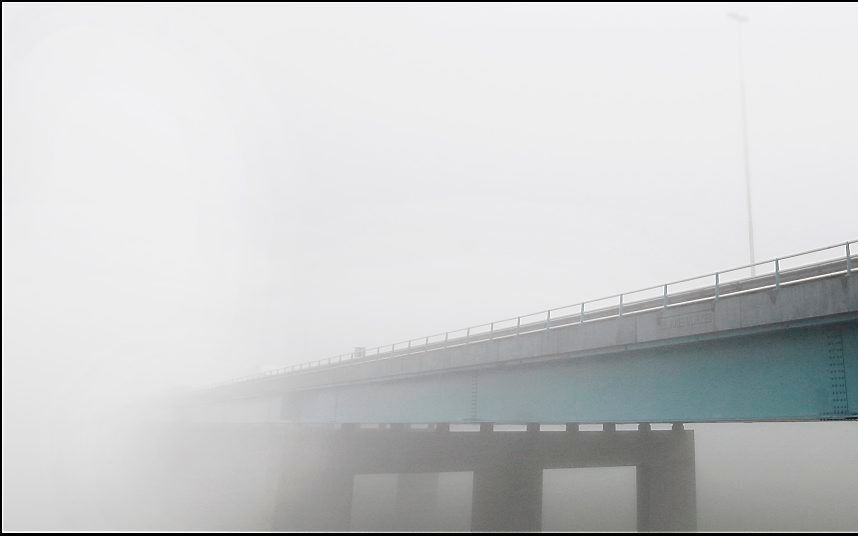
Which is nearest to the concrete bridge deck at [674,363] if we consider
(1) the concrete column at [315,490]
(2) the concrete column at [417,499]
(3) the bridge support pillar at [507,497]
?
(3) the bridge support pillar at [507,497]

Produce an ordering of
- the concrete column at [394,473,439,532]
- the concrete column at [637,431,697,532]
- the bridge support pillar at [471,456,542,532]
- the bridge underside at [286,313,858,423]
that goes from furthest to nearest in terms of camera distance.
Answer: the concrete column at [394,473,439,532], the concrete column at [637,431,697,532], the bridge support pillar at [471,456,542,532], the bridge underside at [286,313,858,423]

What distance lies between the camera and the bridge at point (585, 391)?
15617mm

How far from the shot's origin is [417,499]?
216 feet

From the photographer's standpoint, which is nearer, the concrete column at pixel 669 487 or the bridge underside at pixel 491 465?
the bridge underside at pixel 491 465

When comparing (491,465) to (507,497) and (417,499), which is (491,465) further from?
(417,499)

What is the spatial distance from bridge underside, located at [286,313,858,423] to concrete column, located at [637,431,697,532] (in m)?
21.9

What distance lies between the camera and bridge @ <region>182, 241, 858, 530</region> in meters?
15.6

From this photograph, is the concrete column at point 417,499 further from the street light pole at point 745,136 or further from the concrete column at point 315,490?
the street light pole at point 745,136

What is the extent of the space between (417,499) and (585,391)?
47.7 meters

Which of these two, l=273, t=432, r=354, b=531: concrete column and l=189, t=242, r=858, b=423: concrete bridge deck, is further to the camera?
l=273, t=432, r=354, b=531: concrete column

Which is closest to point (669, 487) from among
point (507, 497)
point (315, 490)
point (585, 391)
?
point (507, 497)

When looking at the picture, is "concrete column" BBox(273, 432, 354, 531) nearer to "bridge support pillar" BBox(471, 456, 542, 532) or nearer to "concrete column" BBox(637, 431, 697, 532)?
"bridge support pillar" BBox(471, 456, 542, 532)

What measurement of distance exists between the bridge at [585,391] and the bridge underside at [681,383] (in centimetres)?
4

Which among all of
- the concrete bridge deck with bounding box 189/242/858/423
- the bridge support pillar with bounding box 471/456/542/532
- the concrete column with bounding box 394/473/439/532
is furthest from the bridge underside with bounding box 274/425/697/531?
the concrete column with bounding box 394/473/439/532
